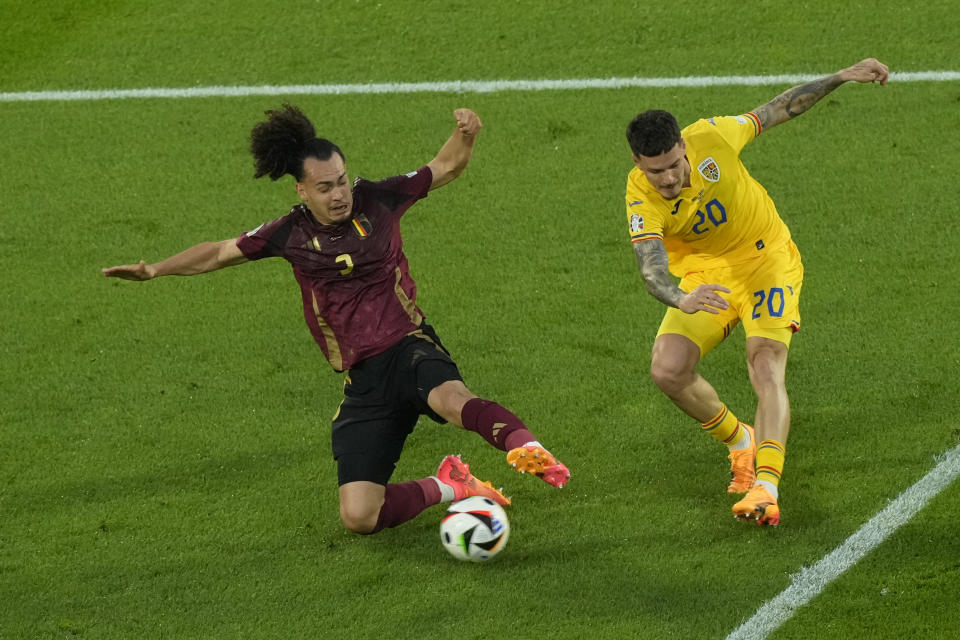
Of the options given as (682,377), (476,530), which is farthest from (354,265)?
(682,377)

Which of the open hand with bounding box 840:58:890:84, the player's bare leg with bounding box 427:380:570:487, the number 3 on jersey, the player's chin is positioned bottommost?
the player's bare leg with bounding box 427:380:570:487

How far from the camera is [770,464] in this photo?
6574 millimetres

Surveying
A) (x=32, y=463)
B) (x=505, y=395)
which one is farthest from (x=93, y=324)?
(x=505, y=395)

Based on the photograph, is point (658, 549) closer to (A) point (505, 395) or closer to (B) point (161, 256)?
(A) point (505, 395)

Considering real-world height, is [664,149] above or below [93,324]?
above

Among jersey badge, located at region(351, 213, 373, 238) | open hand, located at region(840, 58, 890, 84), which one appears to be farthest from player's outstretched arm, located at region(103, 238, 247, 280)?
open hand, located at region(840, 58, 890, 84)

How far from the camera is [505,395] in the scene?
786 cm

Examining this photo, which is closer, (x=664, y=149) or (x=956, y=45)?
(x=664, y=149)

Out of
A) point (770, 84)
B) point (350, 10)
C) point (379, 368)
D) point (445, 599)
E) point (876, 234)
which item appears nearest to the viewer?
point (445, 599)

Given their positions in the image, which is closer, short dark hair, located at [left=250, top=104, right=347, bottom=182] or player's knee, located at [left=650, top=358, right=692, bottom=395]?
short dark hair, located at [left=250, top=104, right=347, bottom=182]

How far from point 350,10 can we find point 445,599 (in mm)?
6503

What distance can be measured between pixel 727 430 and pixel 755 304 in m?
0.61

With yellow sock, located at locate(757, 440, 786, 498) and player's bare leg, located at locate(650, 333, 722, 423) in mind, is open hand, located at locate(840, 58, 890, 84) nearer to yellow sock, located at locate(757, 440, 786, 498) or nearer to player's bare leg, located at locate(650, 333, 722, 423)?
player's bare leg, located at locate(650, 333, 722, 423)

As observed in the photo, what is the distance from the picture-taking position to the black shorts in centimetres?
670
